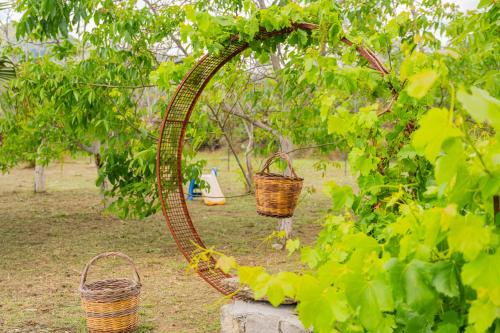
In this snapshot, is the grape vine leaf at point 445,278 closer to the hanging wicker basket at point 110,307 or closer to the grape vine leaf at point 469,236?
the grape vine leaf at point 469,236

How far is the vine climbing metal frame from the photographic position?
11.3ft

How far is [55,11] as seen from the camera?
4164 mm

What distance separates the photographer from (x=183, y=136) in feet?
12.4

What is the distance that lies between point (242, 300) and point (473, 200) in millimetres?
2227

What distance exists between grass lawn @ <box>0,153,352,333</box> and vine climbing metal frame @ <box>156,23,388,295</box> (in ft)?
1.33

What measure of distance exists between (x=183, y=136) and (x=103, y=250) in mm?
2602

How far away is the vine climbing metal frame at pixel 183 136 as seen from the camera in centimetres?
345

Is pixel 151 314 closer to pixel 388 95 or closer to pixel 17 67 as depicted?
pixel 388 95

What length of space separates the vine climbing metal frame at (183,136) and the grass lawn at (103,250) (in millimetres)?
407

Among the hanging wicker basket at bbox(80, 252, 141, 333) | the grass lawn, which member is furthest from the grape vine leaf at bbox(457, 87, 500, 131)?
the hanging wicker basket at bbox(80, 252, 141, 333)

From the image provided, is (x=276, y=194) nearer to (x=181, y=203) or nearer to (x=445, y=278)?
(x=181, y=203)

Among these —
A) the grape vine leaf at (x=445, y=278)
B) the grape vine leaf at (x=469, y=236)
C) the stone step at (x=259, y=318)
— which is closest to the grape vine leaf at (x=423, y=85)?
the grape vine leaf at (x=469, y=236)

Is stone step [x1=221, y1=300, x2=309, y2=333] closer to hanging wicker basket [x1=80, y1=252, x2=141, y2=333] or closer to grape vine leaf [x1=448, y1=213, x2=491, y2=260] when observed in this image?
hanging wicker basket [x1=80, y1=252, x2=141, y2=333]

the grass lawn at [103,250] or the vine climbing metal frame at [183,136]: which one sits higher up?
the vine climbing metal frame at [183,136]
